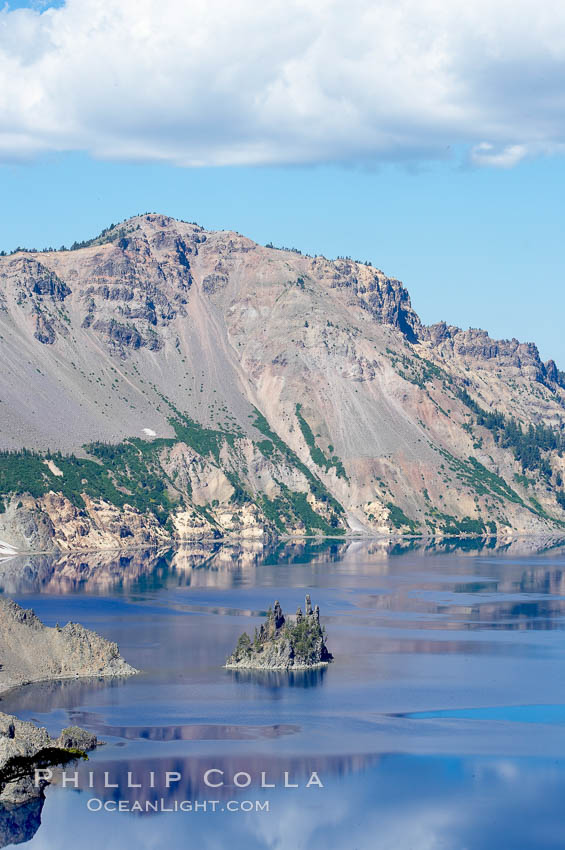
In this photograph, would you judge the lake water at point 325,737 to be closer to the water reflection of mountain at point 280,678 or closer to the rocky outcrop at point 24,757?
the water reflection of mountain at point 280,678

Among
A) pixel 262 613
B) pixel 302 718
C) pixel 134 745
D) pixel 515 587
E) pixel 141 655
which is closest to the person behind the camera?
pixel 134 745

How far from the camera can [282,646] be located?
11950 centimetres

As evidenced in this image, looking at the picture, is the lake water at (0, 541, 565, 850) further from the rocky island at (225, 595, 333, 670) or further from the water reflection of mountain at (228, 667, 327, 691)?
the rocky island at (225, 595, 333, 670)

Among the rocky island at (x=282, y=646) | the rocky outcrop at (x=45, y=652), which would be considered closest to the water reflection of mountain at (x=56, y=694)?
the rocky outcrop at (x=45, y=652)

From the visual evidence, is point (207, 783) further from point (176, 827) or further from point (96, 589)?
point (96, 589)

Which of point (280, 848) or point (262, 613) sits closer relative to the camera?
point (280, 848)

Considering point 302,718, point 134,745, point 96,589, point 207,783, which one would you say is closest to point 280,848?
point 207,783

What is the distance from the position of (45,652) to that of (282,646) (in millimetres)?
23386

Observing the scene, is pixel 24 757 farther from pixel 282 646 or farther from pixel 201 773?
pixel 282 646

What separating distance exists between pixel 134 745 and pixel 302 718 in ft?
49.7

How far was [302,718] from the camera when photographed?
96750 mm

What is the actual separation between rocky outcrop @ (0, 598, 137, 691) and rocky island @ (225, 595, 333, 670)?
1268 centimetres

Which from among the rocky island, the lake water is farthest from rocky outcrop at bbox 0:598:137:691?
the rocky island

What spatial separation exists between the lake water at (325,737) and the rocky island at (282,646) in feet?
8.20
